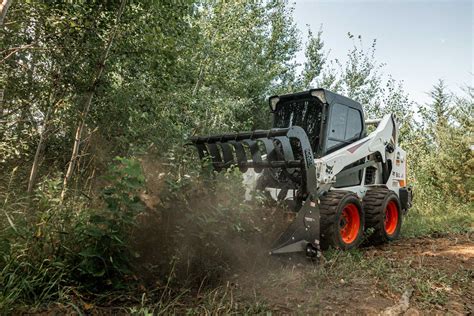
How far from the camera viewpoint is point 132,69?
7.16 meters

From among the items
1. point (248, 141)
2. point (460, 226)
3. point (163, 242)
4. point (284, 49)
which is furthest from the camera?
point (284, 49)

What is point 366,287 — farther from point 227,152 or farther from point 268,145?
point 227,152

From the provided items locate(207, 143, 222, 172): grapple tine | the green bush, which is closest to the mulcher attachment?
locate(207, 143, 222, 172): grapple tine

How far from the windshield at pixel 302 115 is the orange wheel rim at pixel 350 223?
1054 millimetres

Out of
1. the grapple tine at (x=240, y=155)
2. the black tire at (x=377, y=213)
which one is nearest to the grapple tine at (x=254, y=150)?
the grapple tine at (x=240, y=155)

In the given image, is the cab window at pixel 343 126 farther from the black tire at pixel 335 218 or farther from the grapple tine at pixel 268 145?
the grapple tine at pixel 268 145

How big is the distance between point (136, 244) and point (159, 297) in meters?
0.50

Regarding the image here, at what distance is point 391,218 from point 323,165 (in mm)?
2501

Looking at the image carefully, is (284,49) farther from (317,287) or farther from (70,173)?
(317,287)

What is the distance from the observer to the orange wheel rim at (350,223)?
519 centimetres

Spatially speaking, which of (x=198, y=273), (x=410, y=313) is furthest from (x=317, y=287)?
(x=198, y=273)

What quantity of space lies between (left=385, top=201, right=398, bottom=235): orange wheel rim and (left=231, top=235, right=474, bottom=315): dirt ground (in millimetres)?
1653

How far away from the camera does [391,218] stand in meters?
6.61

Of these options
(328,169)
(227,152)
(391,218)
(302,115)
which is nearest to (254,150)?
(227,152)
